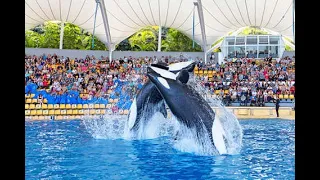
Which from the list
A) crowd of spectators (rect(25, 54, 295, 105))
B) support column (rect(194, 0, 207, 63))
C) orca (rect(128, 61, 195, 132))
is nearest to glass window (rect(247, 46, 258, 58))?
crowd of spectators (rect(25, 54, 295, 105))

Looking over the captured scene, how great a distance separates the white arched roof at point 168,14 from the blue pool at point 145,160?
15.7 meters

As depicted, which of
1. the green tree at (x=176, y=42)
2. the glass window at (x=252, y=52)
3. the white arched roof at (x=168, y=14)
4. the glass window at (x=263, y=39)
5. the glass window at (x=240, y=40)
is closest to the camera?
the white arched roof at (x=168, y=14)

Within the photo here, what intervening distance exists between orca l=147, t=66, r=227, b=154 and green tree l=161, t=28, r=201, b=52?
27779mm

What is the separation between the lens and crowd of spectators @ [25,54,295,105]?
63.9ft

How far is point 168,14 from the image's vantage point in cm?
2650

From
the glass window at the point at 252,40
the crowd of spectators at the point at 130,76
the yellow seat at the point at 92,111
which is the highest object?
the glass window at the point at 252,40

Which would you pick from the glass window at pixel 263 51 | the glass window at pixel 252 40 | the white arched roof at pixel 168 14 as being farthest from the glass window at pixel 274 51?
the white arched roof at pixel 168 14

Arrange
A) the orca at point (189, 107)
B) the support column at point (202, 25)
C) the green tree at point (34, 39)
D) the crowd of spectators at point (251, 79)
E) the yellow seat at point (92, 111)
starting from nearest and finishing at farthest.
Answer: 1. the orca at point (189, 107)
2. the yellow seat at point (92, 111)
3. the crowd of spectators at point (251, 79)
4. the support column at point (202, 25)
5. the green tree at point (34, 39)

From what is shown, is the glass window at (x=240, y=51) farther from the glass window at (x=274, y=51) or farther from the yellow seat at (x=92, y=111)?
the yellow seat at (x=92, y=111)

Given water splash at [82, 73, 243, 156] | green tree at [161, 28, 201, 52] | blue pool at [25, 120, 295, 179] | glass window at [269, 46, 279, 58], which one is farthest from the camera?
green tree at [161, 28, 201, 52]

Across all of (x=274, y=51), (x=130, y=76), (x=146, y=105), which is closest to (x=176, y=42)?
(x=274, y=51)

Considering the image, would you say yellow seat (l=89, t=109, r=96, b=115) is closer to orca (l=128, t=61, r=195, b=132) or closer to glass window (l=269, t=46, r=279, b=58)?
orca (l=128, t=61, r=195, b=132)

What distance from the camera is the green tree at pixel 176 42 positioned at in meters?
36.2

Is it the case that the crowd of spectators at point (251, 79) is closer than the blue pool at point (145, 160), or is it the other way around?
the blue pool at point (145, 160)
